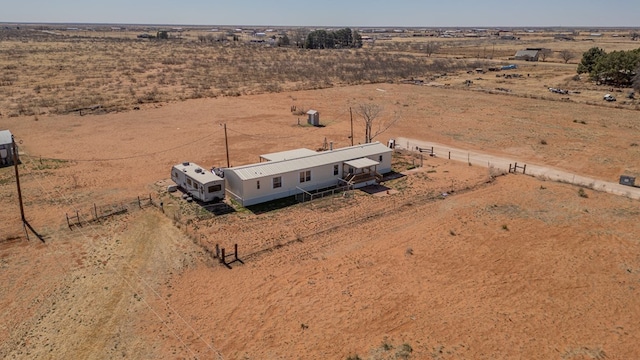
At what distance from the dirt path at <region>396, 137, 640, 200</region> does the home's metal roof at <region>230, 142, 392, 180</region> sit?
8.81m

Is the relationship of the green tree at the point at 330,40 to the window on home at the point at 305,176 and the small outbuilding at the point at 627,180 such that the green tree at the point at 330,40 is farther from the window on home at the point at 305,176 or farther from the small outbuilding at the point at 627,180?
the small outbuilding at the point at 627,180

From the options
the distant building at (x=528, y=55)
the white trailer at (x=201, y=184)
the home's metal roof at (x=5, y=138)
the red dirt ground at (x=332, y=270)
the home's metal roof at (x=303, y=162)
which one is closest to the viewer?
the red dirt ground at (x=332, y=270)

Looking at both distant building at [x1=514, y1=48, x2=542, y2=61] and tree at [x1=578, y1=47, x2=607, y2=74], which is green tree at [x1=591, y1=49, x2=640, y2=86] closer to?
tree at [x1=578, y1=47, x2=607, y2=74]

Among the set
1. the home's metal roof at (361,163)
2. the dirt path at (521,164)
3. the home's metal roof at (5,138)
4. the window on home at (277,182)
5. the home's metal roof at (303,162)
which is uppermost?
the home's metal roof at (5,138)

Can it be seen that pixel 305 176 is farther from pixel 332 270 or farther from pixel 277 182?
pixel 332 270

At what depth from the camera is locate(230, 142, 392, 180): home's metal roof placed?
3039cm

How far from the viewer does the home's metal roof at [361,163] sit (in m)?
33.5

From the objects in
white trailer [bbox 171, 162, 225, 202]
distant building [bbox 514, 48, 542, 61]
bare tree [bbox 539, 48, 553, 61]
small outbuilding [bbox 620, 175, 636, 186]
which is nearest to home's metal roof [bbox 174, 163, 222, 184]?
white trailer [bbox 171, 162, 225, 202]

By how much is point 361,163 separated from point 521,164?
15.2 meters

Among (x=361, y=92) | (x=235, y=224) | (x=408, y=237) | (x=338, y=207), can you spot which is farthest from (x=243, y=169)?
(x=361, y=92)

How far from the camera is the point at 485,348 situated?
1716cm

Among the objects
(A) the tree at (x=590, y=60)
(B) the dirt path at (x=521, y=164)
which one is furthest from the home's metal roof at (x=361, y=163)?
(A) the tree at (x=590, y=60)

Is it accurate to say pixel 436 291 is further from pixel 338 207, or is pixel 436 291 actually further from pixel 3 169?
pixel 3 169

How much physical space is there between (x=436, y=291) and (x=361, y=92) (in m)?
58.2
